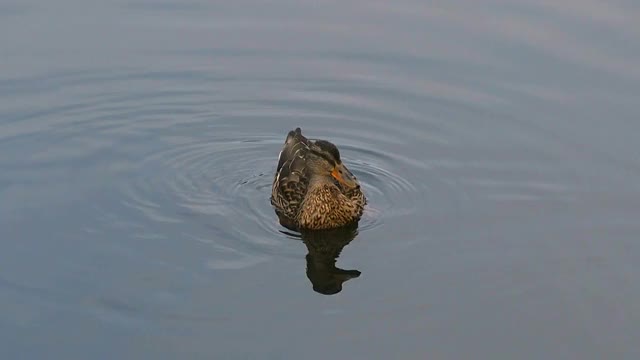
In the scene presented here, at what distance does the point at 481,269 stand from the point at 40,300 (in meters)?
3.37

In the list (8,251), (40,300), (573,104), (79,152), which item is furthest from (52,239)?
(573,104)

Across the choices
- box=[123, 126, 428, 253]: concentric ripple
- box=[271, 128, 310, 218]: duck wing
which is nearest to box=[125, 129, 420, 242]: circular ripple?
box=[123, 126, 428, 253]: concentric ripple

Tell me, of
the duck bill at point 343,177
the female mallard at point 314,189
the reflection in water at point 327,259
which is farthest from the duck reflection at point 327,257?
the duck bill at point 343,177

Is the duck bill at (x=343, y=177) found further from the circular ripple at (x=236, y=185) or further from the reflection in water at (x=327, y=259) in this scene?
the reflection in water at (x=327, y=259)

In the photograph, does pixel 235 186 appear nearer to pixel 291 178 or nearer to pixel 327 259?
pixel 291 178

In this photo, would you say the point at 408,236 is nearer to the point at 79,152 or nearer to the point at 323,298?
the point at 323,298

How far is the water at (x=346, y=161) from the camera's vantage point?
8.72 metres

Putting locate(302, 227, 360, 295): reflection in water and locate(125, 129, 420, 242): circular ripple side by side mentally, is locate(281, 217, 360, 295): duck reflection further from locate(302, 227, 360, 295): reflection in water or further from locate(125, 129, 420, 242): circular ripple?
locate(125, 129, 420, 242): circular ripple

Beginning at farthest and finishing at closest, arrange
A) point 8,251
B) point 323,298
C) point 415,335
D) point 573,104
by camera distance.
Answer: point 573,104
point 8,251
point 323,298
point 415,335

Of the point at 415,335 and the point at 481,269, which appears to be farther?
the point at 481,269

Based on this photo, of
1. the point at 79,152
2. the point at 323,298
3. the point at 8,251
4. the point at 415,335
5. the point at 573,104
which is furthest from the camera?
the point at 573,104

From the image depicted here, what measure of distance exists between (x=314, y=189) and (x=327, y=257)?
1123 millimetres

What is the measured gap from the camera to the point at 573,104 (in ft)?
44.2

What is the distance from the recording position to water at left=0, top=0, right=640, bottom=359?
28.6 feet
